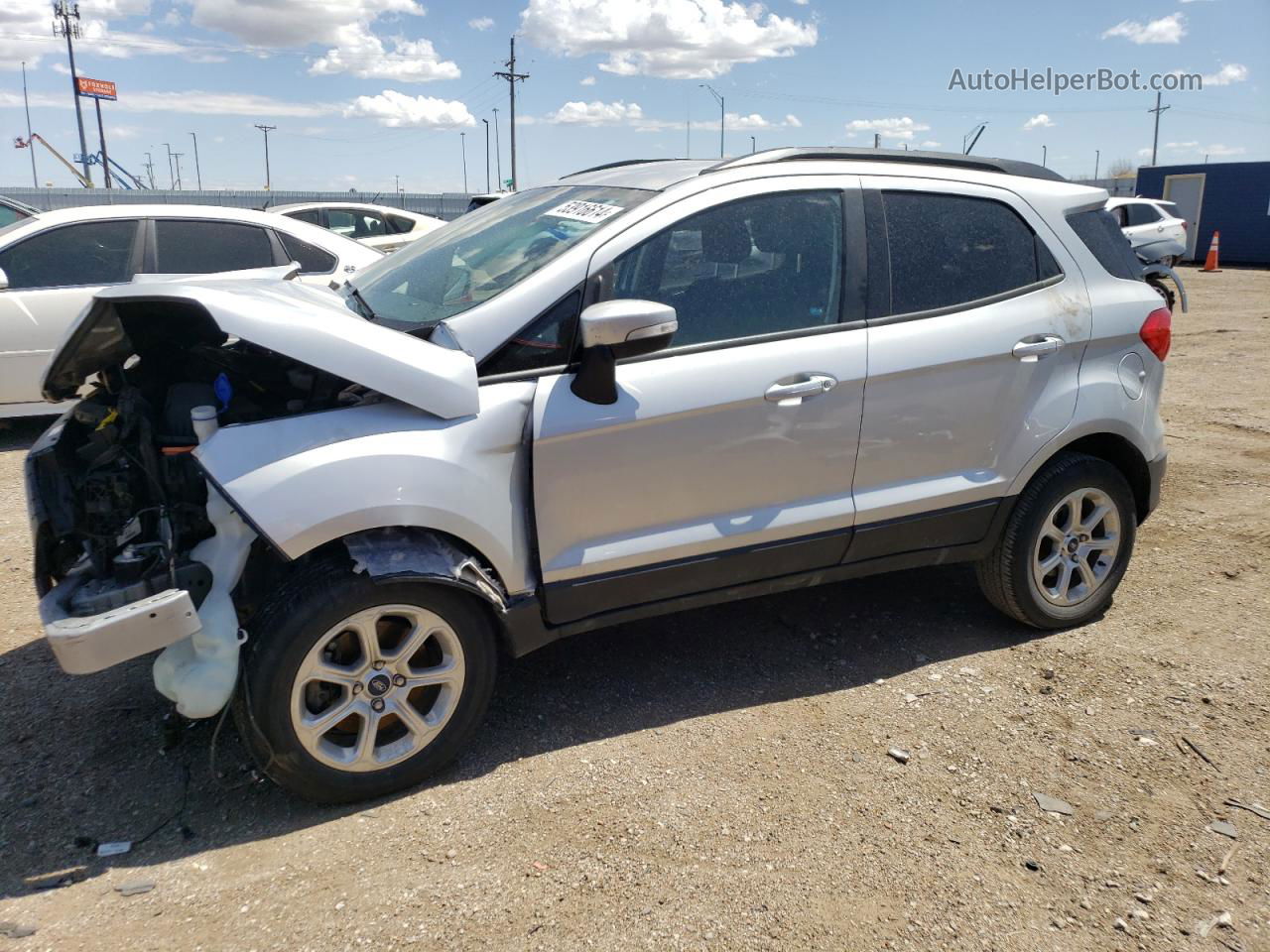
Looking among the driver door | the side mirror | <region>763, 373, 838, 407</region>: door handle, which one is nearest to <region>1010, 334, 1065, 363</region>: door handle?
the driver door

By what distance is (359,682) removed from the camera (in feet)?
9.47

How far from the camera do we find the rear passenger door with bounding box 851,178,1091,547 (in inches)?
140

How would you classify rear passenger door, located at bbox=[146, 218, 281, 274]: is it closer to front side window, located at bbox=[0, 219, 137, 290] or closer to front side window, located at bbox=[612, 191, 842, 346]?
A: front side window, located at bbox=[0, 219, 137, 290]

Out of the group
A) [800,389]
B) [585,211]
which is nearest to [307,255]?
[585,211]

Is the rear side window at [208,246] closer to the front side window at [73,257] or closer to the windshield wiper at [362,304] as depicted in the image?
the front side window at [73,257]

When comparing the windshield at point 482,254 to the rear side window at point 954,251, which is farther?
the rear side window at point 954,251

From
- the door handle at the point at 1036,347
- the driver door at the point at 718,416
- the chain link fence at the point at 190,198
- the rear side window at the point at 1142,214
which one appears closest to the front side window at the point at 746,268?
the driver door at the point at 718,416

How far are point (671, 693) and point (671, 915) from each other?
1.17 m

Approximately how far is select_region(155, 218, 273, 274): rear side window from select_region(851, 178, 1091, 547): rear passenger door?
5.39m

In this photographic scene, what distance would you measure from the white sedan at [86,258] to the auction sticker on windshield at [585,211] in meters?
3.53

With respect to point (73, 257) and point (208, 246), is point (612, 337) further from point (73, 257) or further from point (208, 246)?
point (73, 257)

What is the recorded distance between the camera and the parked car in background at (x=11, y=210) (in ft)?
26.8

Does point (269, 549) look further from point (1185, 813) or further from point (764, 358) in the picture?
point (1185, 813)

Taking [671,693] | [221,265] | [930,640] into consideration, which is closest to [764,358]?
[671,693]
